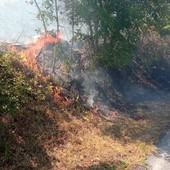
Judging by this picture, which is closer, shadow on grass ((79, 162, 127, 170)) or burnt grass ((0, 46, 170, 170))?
burnt grass ((0, 46, 170, 170))

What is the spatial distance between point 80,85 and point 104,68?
368cm

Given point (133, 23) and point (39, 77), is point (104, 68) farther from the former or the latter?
point (39, 77)

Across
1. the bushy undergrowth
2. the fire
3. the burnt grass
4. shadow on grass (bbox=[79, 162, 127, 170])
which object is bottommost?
shadow on grass (bbox=[79, 162, 127, 170])

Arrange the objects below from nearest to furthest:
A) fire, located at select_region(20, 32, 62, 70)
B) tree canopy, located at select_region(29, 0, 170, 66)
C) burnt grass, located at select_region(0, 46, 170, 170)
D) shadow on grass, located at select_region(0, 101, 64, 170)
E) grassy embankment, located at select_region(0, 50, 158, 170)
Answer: shadow on grass, located at select_region(0, 101, 64, 170)
grassy embankment, located at select_region(0, 50, 158, 170)
burnt grass, located at select_region(0, 46, 170, 170)
fire, located at select_region(20, 32, 62, 70)
tree canopy, located at select_region(29, 0, 170, 66)

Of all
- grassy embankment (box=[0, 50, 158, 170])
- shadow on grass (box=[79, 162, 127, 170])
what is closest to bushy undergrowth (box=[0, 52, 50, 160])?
grassy embankment (box=[0, 50, 158, 170])

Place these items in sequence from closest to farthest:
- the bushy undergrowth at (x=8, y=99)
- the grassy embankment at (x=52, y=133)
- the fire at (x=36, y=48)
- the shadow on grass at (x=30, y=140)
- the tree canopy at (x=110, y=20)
→ 1. the bushy undergrowth at (x=8, y=99)
2. the shadow on grass at (x=30, y=140)
3. the grassy embankment at (x=52, y=133)
4. the fire at (x=36, y=48)
5. the tree canopy at (x=110, y=20)

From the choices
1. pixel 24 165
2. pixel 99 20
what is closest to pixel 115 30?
pixel 99 20

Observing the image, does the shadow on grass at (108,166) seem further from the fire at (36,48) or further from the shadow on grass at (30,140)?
the fire at (36,48)

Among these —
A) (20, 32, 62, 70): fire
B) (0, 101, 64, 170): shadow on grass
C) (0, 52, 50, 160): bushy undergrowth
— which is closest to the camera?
(0, 52, 50, 160): bushy undergrowth

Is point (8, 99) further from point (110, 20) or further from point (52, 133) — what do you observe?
point (110, 20)

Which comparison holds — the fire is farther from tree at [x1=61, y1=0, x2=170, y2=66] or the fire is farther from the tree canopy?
tree at [x1=61, y1=0, x2=170, y2=66]

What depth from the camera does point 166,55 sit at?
3816cm

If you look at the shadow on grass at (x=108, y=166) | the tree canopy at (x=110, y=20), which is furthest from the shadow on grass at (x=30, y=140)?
the tree canopy at (x=110, y=20)

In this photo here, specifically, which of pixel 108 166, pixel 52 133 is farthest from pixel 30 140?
pixel 108 166
